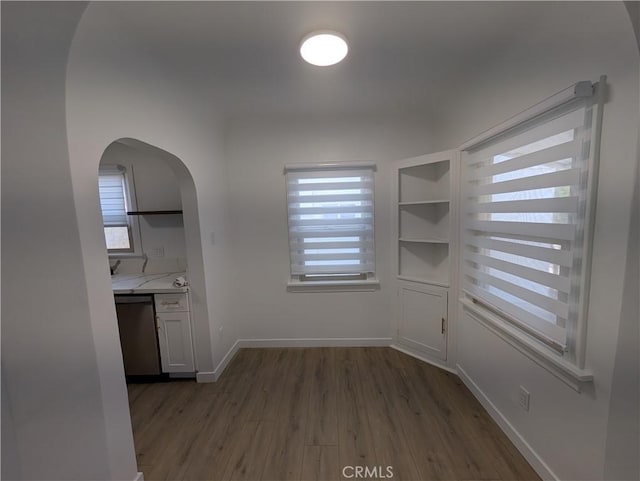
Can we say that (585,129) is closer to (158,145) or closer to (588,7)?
(588,7)

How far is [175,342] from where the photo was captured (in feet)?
7.57

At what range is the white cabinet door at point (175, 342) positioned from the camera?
2275 millimetres

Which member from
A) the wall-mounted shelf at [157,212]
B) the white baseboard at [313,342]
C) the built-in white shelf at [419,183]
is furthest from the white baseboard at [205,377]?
the built-in white shelf at [419,183]

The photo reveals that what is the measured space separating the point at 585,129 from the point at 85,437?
262cm

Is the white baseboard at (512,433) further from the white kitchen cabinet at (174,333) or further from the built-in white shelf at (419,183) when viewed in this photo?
the white kitchen cabinet at (174,333)

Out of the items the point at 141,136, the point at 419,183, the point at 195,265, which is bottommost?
the point at 195,265

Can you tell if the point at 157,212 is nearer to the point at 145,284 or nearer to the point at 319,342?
the point at 145,284

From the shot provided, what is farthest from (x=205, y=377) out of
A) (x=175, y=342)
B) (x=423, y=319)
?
(x=423, y=319)

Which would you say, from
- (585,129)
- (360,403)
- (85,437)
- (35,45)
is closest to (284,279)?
(360,403)

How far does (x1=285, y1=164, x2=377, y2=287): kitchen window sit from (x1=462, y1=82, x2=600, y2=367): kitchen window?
3.44ft

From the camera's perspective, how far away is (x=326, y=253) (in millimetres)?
2807

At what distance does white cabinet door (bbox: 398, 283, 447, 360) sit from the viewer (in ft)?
7.99

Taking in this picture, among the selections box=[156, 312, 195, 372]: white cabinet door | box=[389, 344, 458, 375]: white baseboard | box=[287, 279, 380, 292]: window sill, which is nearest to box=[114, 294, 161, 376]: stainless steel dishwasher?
box=[156, 312, 195, 372]: white cabinet door

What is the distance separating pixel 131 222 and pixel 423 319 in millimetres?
3213
